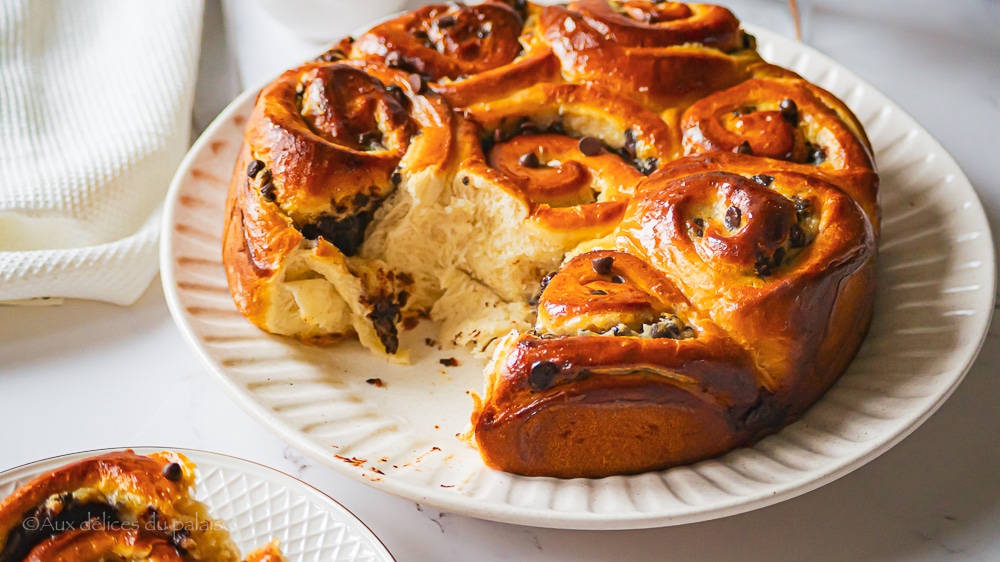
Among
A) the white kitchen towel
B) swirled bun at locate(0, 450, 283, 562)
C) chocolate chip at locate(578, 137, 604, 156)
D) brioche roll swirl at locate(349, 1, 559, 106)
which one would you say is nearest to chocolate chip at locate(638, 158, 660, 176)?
chocolate chip at locate(578, 137, 604, 156)

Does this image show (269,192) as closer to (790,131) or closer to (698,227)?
(698,227)

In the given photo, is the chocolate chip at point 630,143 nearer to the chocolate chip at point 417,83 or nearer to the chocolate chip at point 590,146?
the chocolate chip at point 590,146

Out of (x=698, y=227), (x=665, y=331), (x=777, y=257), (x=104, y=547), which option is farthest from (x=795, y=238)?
(x=104, y=547)

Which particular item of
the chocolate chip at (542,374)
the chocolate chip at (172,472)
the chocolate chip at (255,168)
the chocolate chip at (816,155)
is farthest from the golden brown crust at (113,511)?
the chocolate chip at (816,155)

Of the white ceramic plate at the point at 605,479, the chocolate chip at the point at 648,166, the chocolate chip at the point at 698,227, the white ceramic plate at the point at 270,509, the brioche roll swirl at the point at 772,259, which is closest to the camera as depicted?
the white ceramic plate at the point at 270,509

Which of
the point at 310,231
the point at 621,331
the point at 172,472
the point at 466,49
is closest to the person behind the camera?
→ the point at 172,472

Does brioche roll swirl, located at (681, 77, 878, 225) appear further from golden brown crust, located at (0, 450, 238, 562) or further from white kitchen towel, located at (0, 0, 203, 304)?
white kitchen towel, located at (0, 0, 203, 304)
